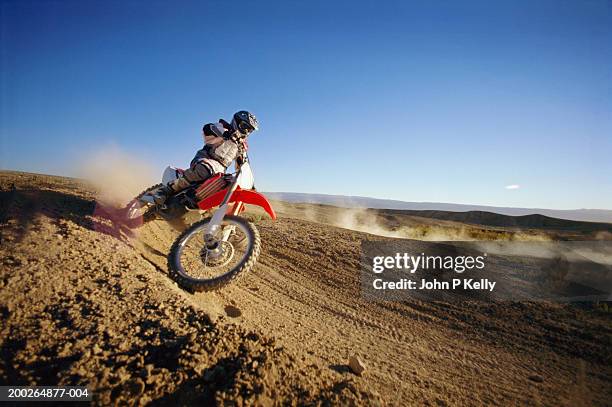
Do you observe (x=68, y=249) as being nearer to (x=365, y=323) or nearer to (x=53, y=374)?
(x=53, y=374)

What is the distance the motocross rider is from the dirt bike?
0.14 meters

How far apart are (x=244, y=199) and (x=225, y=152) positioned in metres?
0.88

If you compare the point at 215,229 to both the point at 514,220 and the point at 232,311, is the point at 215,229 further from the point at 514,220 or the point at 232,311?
the point at 514,220

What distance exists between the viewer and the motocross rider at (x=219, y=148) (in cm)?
491

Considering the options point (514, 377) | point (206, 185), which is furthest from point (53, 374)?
point (514, 377)

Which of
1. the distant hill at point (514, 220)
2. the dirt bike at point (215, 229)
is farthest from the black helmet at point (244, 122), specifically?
the distant hill at point (514, 220)

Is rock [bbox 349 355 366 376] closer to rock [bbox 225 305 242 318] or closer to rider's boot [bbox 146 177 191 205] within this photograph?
rock [bbox 225 305 242 318]

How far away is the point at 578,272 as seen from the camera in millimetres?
9828

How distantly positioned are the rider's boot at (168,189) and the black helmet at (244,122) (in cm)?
130

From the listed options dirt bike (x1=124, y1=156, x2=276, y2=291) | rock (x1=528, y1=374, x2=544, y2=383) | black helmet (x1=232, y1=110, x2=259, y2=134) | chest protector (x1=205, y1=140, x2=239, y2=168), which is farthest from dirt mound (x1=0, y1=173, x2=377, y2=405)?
rock (x1=528, y1=374, x2=544, y2=383)

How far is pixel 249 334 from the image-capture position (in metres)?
3.00

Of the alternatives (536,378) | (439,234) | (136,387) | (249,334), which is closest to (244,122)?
(249,334)

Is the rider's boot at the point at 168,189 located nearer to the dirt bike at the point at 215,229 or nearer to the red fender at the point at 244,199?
the dirt bike at the point at 215,229

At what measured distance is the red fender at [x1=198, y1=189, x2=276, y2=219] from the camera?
4672 millimetres
